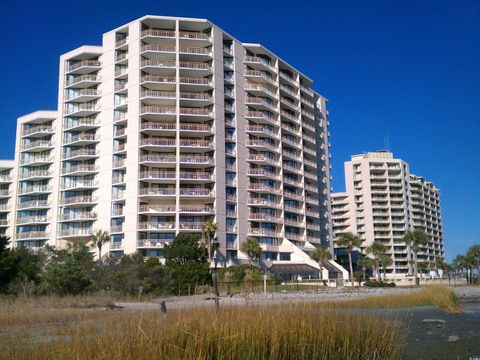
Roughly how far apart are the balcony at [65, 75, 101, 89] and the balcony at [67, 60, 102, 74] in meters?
1.08

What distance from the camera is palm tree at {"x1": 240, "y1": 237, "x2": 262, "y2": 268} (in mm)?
71562

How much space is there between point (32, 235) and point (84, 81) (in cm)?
2720

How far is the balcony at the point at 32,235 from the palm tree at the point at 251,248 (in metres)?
33.0

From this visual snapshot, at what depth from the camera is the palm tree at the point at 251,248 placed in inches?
2817

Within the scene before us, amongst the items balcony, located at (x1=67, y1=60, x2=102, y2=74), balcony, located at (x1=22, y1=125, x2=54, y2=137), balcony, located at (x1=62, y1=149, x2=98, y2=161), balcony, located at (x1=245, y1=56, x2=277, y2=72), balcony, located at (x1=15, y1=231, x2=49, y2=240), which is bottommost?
balcony, located at (x1=15, y1=231, x2=49, y2=240)

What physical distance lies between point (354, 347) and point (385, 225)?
138961mm

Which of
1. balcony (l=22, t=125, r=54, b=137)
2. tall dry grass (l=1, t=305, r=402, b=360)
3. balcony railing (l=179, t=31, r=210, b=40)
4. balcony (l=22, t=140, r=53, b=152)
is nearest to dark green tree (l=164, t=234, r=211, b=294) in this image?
balcony railing (l=179, t=31, r=210, b=40)

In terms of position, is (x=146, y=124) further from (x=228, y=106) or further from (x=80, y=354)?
(x=80, y=354)

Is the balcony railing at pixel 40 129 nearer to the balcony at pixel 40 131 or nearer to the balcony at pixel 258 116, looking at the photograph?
the balcony at pixel 40 131

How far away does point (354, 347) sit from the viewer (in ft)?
32.9

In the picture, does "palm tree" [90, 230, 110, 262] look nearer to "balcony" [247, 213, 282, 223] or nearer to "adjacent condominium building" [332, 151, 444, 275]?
"balcony" [247, 213, 282, 223]

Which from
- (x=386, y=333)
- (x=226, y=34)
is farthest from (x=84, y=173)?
(x=386, y=333)

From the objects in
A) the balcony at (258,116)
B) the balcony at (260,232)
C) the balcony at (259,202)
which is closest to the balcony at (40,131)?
the balcony at (258,116)

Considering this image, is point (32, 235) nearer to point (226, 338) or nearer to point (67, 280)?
point (67, 280)
